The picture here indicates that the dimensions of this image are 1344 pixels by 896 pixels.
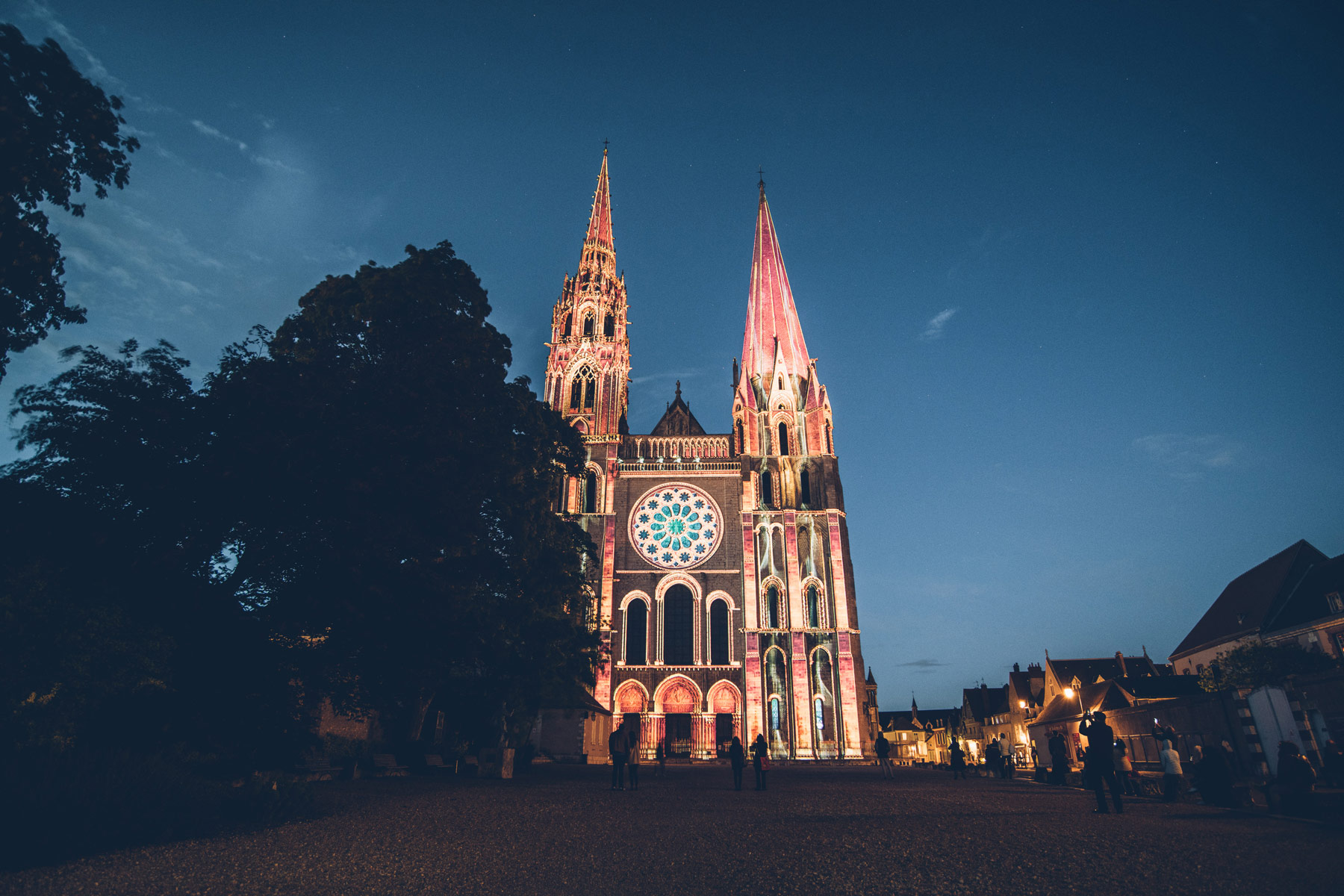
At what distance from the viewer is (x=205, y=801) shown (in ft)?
23.0

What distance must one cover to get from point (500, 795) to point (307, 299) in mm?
12574

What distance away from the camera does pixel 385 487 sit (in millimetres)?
11172

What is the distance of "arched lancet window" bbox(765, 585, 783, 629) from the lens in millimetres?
35875

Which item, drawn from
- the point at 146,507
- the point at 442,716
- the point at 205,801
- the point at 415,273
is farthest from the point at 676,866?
the point at 442,716

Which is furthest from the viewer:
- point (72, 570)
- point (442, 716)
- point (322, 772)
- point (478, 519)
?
point (442, 716)

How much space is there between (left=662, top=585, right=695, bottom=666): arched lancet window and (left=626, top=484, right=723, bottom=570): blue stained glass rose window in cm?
153

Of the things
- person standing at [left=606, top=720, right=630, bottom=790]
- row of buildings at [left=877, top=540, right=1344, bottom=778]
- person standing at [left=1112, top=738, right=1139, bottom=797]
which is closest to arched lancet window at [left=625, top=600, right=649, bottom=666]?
row of buildings at [left=877, top=540, right=1344, bottom=778]

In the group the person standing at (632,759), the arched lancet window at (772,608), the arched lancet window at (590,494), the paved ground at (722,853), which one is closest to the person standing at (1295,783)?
the paved ground at (722,853)

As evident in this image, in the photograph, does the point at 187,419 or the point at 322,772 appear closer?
the point at 187,419

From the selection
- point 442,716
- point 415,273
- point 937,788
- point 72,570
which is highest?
point 415,273

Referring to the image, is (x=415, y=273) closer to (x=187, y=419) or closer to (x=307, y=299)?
(x=307, y=299)

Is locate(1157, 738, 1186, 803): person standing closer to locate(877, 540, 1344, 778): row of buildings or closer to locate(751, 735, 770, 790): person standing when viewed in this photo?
locate(877, 540, 1344, 778): row of buildings

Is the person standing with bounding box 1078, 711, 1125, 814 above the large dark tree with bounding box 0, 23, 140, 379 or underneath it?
underneath

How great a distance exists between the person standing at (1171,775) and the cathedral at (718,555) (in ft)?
73.6
